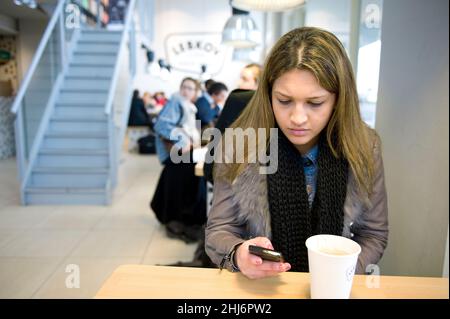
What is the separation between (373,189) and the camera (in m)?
0.79

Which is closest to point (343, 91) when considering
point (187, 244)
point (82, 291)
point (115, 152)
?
point (82, 291)

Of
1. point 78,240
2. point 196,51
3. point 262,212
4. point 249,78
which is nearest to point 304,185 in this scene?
point 262,212

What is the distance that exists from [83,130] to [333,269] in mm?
3551

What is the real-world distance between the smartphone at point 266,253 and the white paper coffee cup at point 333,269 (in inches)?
1.9

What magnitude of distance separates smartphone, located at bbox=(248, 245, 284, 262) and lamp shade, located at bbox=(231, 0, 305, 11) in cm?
118

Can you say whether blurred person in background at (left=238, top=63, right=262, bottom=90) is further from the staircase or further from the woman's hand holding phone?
the staircase

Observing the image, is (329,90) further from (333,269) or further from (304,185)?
(333,269)

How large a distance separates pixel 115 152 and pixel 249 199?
10.2ft

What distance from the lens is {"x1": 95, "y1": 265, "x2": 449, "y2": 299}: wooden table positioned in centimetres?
55

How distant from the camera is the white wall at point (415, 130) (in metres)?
0.79

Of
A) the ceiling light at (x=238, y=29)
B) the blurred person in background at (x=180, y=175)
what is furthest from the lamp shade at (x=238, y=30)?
the blurred person in background at (x=180, y=175)

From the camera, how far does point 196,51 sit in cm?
244

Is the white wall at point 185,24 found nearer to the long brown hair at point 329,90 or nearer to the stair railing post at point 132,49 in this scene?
the stair railing post at point 132,49

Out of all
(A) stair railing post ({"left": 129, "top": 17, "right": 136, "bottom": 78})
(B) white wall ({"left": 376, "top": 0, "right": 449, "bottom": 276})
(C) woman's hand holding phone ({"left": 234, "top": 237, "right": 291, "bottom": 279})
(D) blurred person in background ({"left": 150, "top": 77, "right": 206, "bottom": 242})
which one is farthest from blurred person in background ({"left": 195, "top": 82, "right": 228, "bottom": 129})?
(A) stair railing post ({"left": 129, "top": 17, "right": 136, "bottom": 78})
